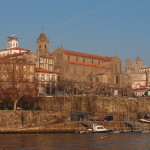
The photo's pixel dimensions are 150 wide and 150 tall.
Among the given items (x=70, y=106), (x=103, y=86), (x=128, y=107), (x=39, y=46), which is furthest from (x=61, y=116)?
(x=39, y=46)

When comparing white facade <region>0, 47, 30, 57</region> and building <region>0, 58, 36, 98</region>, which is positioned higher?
white facade <region>0, 47, 30, 57</region>

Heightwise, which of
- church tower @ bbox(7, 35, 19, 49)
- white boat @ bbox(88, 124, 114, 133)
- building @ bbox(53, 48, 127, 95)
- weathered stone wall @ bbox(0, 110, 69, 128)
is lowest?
white boat @ bbox(88, 124, 114, 133)

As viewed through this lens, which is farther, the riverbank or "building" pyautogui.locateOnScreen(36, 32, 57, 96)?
"building" pyautogui.locateOnScreen(36, 32, 57, 96)

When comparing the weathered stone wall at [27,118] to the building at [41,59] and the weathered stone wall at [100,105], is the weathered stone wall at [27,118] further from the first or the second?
the building at [41,59]

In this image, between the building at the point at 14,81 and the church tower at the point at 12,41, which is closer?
the building at the point at 14,81

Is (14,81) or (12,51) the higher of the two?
(12,51)

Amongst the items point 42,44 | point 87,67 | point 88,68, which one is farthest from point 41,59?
point 88,68

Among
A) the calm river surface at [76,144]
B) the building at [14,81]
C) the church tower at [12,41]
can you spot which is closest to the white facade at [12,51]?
the church tower at [12,41]

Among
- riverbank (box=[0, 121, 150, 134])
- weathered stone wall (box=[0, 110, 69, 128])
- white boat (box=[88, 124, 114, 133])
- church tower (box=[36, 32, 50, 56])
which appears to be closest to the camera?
white boat (box=[88, 124, 114, 133])

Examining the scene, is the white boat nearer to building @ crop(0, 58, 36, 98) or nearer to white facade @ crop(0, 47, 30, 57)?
building @ crop(0, 58, 36, 98)

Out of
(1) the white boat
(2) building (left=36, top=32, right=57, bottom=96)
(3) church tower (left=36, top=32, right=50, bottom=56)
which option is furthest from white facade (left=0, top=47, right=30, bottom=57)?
(1) the white boat

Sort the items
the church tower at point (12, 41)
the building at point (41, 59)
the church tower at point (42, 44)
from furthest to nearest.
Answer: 1. the church tower at point (12, 41)
2. the church tower at point (42, 44)
3. the building at point (41, 59)

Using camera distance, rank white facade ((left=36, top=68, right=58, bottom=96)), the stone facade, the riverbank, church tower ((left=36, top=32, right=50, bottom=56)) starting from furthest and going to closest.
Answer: church tower ((left=36, top=32, right=50, bottom=56)) → the stone facade → white facade ((left=36, top=68, right=58, bottom=96)) → the riverbank

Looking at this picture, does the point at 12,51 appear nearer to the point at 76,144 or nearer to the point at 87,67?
the point at 87,67
